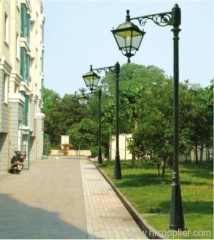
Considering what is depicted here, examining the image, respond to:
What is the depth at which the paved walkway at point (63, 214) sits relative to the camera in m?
9.36

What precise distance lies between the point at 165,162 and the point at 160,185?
142 cm

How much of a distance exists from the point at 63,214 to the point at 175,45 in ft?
16.1

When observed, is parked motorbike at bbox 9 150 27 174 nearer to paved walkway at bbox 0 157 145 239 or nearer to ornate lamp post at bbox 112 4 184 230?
paved walkway at bbox 0 157 145 239

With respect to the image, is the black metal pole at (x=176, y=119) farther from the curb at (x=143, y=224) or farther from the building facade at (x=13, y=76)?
the building facade at (x=13, y=76)

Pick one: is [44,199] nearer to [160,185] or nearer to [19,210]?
[19,210]

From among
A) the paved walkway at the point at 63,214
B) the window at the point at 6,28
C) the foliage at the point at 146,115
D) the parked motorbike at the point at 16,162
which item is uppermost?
the window at the point at 6,28

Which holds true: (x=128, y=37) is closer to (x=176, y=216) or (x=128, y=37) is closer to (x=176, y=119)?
(x=176, y=119)

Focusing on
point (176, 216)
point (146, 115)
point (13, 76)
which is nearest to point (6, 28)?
point (13, 76)

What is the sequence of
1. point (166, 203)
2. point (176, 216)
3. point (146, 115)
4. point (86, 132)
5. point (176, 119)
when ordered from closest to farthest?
point (176, 216) < point (176, 119) < point (166, 203) < point (146, 115) < point (86, 132)

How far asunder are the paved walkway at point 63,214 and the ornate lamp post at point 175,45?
2.52 feet

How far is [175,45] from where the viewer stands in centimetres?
942

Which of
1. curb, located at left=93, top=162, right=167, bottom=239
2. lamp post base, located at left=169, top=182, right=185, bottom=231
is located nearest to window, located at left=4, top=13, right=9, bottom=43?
curb, located at left=93, top=162, right=167, bottom=239

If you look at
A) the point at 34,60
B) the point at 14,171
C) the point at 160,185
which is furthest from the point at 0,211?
the point at 34,60

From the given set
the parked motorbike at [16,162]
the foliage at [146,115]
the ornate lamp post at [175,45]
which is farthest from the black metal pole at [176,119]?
the parked motorbike at [16,162]
